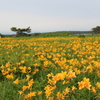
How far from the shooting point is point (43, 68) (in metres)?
3.72

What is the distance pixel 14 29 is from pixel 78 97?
4053 cm

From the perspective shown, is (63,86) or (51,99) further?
(63,86)

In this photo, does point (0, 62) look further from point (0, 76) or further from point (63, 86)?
point (63, 86)

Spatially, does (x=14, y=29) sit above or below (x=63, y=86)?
above

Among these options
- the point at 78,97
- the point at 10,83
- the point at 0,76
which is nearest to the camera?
the point at 78,97

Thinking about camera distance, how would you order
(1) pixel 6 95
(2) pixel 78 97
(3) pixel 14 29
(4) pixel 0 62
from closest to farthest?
1. (2) pixel 78 97
2. (1) pixel 6 95
3. (4) pixel 0 62
4. (3) pixel 14 29

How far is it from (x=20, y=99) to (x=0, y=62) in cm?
189

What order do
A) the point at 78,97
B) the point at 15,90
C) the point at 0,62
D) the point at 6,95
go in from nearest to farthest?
1. the point at 78,97
2. the point at 6,95
3. the point at 15,90
4. the point at 0,62

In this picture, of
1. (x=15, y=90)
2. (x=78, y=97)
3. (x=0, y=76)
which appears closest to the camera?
(x=78, y=97)

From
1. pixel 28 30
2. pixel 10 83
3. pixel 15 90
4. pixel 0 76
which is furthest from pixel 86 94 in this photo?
pixel 28 30

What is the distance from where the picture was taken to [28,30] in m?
41.4

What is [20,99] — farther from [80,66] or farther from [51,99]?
[80,66]

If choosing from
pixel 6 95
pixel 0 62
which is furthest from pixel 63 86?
pixel 0 62

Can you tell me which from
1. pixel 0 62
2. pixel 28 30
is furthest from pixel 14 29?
pixel 0 62
